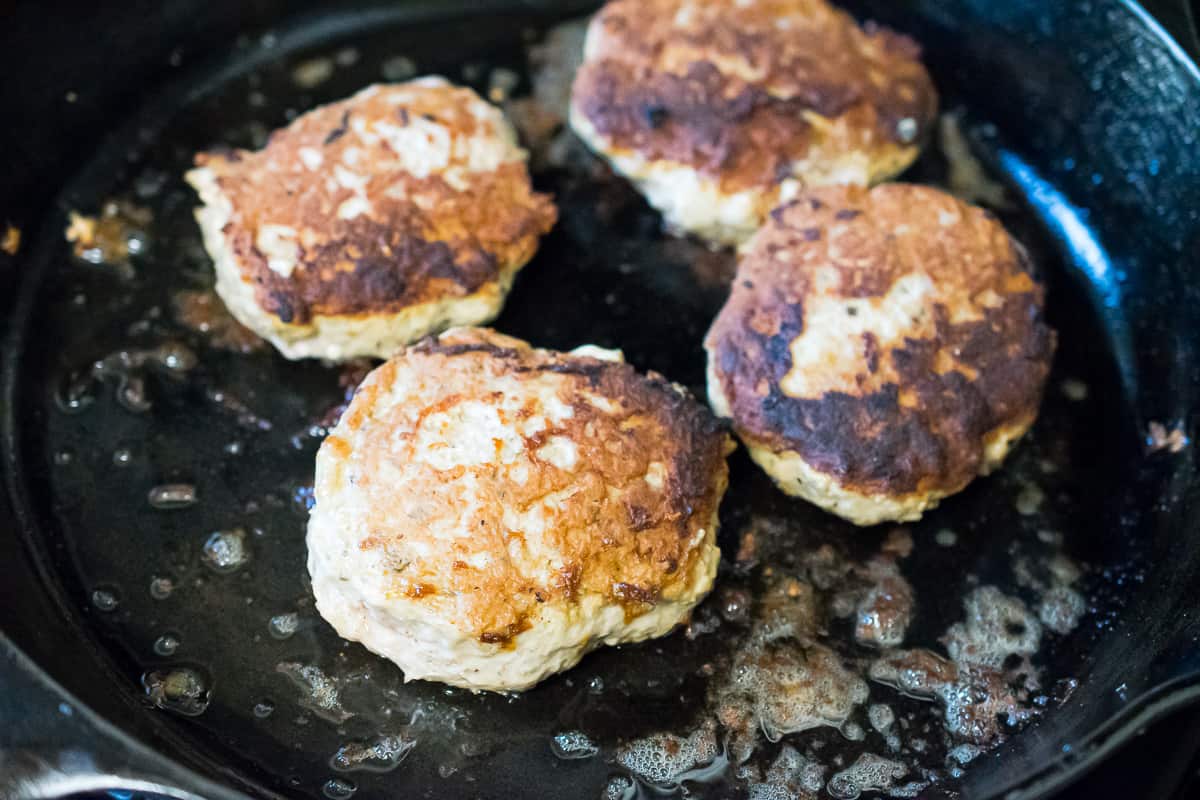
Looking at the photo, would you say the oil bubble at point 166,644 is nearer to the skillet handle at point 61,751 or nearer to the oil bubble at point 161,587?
the oil bubble at point 161,587

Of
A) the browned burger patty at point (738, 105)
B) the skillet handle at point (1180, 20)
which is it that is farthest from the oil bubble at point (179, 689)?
the skillet handle at point (1180, 20)

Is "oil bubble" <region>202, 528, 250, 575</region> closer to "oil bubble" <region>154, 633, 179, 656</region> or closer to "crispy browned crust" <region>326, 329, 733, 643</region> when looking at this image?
"oil bubble" <region>154, 633, 179, 656</region>

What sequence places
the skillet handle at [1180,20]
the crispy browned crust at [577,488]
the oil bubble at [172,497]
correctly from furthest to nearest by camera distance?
the skillet handle at [1180,20] < the oil bubble at [172,497] < the crispy browned crust at [577,488]

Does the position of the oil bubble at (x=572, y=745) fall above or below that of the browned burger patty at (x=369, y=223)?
below

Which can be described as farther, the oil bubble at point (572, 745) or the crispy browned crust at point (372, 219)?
the crispy browned crust at point (372, 219)

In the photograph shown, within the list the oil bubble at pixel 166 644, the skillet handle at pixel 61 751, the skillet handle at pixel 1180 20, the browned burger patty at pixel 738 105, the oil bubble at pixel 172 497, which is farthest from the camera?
the browned burger patty at pixel 738 105

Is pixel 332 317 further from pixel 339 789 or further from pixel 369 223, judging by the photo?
pixel 339 789

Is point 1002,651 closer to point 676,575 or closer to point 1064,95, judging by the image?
point 676,575

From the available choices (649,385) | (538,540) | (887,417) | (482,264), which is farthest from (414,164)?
(887,417)
